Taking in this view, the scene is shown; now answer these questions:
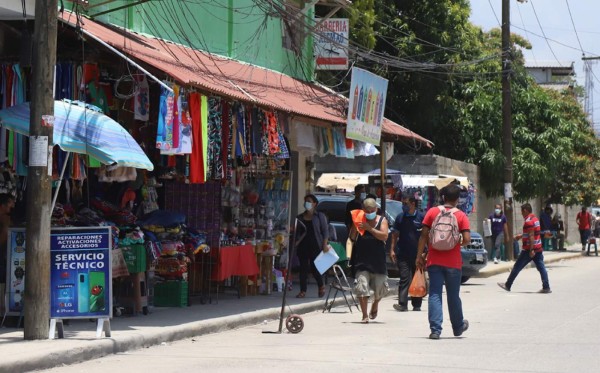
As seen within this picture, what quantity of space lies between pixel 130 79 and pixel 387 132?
28.2 ft

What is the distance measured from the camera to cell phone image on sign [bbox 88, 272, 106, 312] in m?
12.0

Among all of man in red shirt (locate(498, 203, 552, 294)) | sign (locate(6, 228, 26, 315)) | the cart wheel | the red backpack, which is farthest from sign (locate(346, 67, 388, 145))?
sign (locate(6, 228, 26, 315))

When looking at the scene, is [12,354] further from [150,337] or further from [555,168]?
[555,168]

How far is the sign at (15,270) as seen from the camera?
12898mm

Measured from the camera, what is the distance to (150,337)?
1269 centimetres

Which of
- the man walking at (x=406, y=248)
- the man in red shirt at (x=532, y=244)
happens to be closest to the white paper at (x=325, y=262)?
the man walking at (x=406, y=248)

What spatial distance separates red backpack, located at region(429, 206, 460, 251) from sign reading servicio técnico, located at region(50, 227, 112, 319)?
398cm

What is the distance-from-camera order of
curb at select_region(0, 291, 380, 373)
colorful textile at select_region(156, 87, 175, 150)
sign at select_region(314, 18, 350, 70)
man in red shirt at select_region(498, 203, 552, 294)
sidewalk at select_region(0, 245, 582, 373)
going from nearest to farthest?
curb at select_region(0, 291, 380, 373) → sidewalk at select_region(0, 245, 582, 373) → colorful textile at select_region(156, 87, 175, 150) → man in red shirt at select_region(498, 203, 552, 294) → sign at select_region(314, 18, 350, 70)

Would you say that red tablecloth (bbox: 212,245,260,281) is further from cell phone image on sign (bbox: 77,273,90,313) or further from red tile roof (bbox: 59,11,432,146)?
cell phone image on sign (bbox: 77,273,90,313)

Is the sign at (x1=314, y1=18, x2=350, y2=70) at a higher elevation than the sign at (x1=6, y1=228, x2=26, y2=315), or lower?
higher

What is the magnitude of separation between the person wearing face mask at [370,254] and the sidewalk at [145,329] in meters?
1.49

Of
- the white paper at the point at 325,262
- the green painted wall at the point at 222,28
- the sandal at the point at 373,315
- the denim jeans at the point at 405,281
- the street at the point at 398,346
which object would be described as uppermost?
the green painted wall at the point at 222,28

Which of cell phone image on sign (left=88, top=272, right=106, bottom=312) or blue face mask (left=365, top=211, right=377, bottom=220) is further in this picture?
blue face mask (left=365, top=211, right=377, bottom=220)

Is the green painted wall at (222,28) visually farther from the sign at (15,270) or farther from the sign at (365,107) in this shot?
the sign at (15,270)
